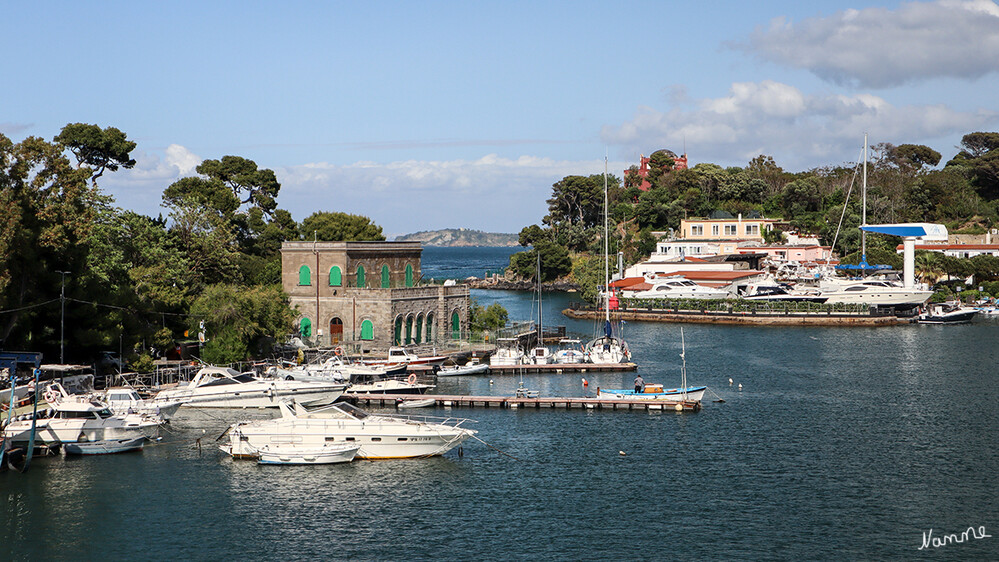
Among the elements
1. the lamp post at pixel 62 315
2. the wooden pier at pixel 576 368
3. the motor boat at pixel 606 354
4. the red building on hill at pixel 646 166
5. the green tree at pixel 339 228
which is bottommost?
the wooden pier at pixel 576 368

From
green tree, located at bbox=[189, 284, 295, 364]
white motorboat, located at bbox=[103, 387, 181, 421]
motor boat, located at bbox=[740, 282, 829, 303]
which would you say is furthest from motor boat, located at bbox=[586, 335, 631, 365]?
motor boat, located at bbox=[740, 282, 829, 303]

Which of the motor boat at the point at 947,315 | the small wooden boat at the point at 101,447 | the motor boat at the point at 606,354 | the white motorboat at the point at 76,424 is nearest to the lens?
the white motorboat at the point at 76,424

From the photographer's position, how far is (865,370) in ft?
200

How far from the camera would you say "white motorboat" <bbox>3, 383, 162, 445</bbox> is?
37062 millimetres

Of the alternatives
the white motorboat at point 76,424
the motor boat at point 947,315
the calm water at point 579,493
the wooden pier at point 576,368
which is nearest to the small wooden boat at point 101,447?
the white motorboat at point 76,424

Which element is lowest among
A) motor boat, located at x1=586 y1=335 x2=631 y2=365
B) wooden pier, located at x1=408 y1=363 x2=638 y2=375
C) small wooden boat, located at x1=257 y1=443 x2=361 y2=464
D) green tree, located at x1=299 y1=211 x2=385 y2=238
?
small wooden boat, located at x1=257 y1=443 x2=361 y2=464

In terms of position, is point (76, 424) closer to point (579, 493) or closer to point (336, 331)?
point (579, 493)

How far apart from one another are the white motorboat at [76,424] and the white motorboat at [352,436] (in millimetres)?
4119

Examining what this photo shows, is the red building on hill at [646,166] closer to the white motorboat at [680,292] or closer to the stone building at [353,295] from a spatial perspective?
the white motorboat at [680,292]

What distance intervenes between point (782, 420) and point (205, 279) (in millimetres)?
41131

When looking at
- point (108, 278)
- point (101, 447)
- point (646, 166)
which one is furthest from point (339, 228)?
point (646, 166)

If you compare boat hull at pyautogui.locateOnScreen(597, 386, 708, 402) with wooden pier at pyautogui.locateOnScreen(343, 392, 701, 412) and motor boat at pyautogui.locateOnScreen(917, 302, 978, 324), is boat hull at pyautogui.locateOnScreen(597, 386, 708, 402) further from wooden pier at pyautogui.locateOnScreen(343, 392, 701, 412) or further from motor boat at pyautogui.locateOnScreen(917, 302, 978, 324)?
motor boat at pyautogui.locateOnScreen(917, 302, 978, 324)

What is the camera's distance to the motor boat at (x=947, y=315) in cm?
9050

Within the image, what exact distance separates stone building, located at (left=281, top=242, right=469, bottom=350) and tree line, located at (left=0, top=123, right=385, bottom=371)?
8.22 ft
